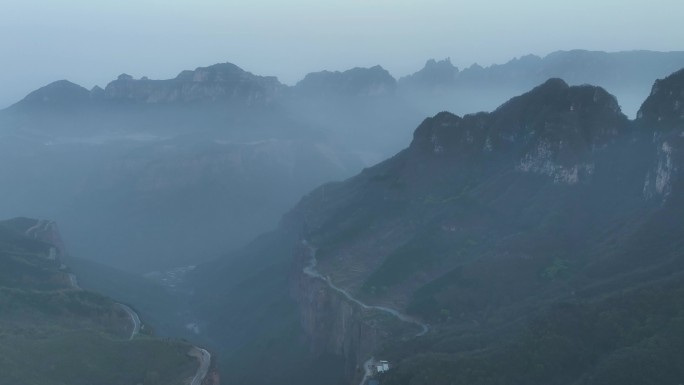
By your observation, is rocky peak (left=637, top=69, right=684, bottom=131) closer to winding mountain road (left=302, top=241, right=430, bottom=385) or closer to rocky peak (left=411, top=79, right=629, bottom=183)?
rocky peak (left=411, top=79, right=629, bottom=183)

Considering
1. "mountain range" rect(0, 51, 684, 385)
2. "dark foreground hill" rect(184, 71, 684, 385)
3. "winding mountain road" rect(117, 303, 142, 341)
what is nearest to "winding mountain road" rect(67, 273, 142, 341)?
"winding mountain road" rect(117, 303, 142, 341)

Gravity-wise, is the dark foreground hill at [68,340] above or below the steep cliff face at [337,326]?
above

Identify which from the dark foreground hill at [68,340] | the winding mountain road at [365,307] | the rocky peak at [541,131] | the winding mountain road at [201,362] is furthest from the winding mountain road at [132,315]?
the rocky peak at [541,131]

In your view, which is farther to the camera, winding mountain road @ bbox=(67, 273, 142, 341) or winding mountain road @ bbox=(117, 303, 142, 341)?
winding mountain road @ bbox=(67, 273, 142, 341)

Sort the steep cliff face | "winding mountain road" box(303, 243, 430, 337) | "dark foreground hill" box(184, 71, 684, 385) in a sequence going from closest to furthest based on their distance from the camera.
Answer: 1. "dark foreground hill" box(184, 71, 684, 385)
2. "winding mountain road" box(303, 243, 430, 337)
3. the steep cliff face

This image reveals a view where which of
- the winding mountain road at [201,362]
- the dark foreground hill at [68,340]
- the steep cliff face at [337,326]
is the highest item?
the dark foreground hill at [68,340]

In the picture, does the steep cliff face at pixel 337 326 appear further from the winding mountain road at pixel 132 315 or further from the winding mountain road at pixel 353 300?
the winding mountain road at pixel 132 315
